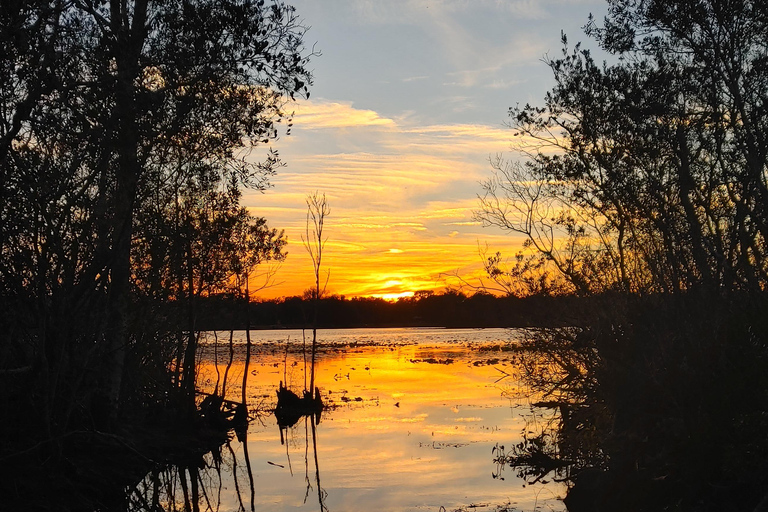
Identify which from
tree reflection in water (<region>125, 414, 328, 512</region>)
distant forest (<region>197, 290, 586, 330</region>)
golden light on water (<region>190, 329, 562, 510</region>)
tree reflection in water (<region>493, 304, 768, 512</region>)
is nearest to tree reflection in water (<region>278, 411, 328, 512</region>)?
tree reflection in water (<region>125, 414, 328, 512</region>)

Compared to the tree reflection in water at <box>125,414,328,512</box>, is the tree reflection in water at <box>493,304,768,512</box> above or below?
above

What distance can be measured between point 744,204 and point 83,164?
1168cm

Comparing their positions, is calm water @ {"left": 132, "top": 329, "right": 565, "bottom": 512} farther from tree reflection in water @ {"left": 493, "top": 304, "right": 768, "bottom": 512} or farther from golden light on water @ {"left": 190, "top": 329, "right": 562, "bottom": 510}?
tree reflection in water @ {"left": 493, "top": 304, "right": 768, "bottom": 512}

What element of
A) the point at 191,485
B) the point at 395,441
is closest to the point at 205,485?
the point at 191,485

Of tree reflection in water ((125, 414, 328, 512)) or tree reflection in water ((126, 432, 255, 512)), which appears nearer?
tree reflection in water ((126, 432, 255, 512))

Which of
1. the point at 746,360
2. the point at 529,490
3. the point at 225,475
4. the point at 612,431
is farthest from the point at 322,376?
the point at 746,360

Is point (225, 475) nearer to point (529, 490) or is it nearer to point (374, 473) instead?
point (374, 473)

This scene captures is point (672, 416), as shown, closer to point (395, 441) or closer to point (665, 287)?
point (665, 287)

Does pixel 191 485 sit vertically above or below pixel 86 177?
below

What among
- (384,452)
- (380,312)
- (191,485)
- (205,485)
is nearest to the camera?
(191,485)

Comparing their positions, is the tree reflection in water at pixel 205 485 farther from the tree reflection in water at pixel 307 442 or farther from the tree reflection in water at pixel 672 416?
the tree reflection in water at pixel 672 416

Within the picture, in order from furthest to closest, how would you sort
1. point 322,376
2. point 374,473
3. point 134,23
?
point 322,376
point 374,473
point 134,23

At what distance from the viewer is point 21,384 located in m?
13.1

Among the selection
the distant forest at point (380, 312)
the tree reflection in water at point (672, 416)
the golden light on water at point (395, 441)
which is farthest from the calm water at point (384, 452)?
the distant forest at point (380, 312)
